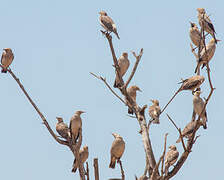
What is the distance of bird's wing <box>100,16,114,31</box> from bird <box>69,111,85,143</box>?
3268 mm

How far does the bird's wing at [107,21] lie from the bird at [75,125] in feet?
10.7

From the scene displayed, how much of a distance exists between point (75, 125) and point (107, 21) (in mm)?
4208

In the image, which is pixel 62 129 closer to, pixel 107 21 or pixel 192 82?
pixel 192 82

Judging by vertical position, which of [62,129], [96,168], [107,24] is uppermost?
[107,24]

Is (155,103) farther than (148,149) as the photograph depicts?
Yes

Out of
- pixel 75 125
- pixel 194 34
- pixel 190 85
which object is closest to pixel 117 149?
pixel 75 125

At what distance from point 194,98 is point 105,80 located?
2.26m

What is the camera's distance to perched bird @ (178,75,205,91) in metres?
9.80

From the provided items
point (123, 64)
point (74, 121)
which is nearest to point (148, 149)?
point (74, 121)

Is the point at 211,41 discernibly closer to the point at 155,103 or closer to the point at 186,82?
the point at 155,103

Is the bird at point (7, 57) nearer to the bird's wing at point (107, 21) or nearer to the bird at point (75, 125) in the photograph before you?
the bird's wing at point (107, 21)

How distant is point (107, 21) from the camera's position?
13.5 meters

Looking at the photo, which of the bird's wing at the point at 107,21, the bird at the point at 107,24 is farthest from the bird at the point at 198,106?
the bird's wing at the point at 107,21

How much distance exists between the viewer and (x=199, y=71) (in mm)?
10656
